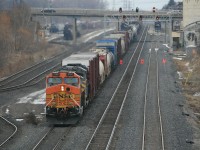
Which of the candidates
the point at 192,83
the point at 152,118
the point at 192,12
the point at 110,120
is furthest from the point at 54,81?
the point at 192,12

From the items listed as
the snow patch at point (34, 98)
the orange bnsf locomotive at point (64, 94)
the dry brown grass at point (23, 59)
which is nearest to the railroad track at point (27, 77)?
the dry brown grass at point (23, 59)

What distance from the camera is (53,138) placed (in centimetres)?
2211

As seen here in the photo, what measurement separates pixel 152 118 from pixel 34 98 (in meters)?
9.95

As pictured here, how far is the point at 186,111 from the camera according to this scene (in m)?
28.8

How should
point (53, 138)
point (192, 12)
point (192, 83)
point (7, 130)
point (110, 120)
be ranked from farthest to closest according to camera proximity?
point (192, 12) → point (192, 83) → point (110, 120) → point (7, 130) → point (53, 138)

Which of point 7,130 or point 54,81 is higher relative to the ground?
point 54,81

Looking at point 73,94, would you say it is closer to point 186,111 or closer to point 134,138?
point 134,138

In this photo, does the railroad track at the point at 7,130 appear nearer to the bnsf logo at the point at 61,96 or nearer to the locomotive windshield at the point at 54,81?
the bnsf logo at the point at 61,96

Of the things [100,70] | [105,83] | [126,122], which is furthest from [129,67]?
[126,122]

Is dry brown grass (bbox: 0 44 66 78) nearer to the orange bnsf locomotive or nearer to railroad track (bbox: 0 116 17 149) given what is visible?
railroad track (bbox: 0 116 17 149)

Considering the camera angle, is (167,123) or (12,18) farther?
(12,18)

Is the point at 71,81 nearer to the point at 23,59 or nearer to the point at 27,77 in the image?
the point at 27,77

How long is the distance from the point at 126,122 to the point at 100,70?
10321mm

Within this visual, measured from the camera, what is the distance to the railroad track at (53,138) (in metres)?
20.7
